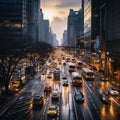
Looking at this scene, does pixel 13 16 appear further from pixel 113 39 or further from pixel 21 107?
pixel 21 107

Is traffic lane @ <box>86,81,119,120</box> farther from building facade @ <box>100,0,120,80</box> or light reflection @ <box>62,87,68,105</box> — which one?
building facade @ <box>100,0,120,80</box>

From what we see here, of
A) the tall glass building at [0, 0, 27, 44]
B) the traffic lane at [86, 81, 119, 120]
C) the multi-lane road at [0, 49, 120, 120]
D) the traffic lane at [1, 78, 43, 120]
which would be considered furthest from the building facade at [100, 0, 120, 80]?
the tall glass building at [0, 0, 27, 44]

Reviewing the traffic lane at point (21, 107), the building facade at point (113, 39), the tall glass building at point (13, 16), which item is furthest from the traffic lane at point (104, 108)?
the tall glass building at point (13, 16)

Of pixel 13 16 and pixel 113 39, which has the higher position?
pixel 13 16

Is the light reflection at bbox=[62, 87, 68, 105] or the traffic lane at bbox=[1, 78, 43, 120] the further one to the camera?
the light reflection at bbox=[62, 87, 68, 105]

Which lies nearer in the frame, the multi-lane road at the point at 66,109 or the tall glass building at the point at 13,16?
the multi-lane road at the point at 66,109

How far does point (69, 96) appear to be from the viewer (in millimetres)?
59188

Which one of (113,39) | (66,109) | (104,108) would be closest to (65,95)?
(66,109)

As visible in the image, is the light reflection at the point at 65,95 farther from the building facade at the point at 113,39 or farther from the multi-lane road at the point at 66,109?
the building facade at the point at 113,39

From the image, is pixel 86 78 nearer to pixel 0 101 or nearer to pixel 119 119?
pixel 0 101

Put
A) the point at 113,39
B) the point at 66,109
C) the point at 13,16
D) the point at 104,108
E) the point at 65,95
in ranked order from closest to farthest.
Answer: the point at 66,109
the point at 104,108
the point at 65,95
the point at 113,39
the point at 13,16

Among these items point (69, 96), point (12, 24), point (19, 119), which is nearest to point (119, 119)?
point (19, 119)

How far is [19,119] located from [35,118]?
2.27m

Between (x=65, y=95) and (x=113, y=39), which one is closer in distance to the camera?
(x=65, y=95)
